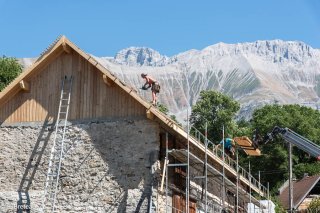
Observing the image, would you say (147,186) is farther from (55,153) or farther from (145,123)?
(55,153)

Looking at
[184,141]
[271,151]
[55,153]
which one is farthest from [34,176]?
[271,151]

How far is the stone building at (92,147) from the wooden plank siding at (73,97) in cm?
4

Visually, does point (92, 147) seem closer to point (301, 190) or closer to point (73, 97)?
point (73, 97)

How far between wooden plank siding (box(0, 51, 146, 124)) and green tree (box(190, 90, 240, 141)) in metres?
36.3

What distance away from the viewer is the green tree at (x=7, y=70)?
152 feet

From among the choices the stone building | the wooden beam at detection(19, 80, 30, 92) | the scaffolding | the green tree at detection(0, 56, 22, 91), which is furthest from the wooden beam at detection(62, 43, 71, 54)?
the green tree at detection(0, 56, 22, 91)

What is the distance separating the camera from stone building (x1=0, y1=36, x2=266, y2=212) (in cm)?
2412

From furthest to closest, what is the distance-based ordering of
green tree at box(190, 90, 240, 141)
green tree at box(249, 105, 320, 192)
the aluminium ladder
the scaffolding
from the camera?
1. green tree at box(190, 90, 240, 141)
2. green tree at box(249, 105, 320, 192)
3. the aluminium ladder
4. the scaffolding

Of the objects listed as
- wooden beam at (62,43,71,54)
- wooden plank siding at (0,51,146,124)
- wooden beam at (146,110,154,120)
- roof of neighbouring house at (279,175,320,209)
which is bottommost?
roof of neighbouring house at (279,175,320,209)

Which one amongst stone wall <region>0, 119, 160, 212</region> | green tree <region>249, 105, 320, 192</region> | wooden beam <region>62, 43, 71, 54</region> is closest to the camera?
stone wall <region>0, 119, 160, 212</region>

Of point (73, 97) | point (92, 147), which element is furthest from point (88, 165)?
point (73, 97)

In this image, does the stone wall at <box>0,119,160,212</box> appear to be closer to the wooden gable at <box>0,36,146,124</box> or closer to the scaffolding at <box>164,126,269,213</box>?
the wooden gable at <box>0,36,146,124</box>

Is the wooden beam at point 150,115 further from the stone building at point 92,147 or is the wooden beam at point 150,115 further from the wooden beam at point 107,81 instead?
the wooden beam at point 107,81

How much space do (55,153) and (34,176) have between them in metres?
1.29
